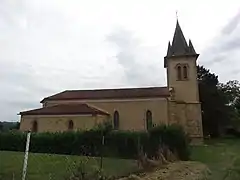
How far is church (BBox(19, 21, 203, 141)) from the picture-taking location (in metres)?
38.2

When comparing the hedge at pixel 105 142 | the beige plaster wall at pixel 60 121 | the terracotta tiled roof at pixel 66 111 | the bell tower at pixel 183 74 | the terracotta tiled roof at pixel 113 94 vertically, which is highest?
the bell tower at pixel 183 74

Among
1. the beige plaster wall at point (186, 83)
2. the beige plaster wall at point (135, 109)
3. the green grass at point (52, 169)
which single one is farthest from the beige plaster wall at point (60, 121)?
the green grass at point (52, 169)

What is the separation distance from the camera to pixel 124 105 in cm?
4166

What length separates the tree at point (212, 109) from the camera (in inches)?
2003

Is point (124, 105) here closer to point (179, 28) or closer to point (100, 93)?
point (100, 93)

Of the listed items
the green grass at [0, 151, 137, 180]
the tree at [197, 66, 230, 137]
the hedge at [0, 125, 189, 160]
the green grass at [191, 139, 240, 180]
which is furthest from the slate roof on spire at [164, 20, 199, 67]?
the green grass at [0, 151, 137, 180]

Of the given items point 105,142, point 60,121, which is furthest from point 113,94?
point 105,142

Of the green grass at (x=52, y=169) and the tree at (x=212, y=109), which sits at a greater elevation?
the tree at (x=212, y=109)

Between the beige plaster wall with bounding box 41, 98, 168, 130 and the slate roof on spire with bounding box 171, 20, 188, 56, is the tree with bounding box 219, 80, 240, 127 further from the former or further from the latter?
the beige plaster wall with bounding box 41, 98, 168, 130

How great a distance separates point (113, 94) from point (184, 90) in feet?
29.8

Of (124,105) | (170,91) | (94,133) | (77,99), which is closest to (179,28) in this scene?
(170,91)

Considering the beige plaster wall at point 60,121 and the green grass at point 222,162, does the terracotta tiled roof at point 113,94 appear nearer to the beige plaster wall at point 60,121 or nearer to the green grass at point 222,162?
the beige plaster wall at point 60,121

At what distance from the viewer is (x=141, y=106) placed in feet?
134

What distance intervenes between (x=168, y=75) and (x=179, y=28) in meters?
8.14
